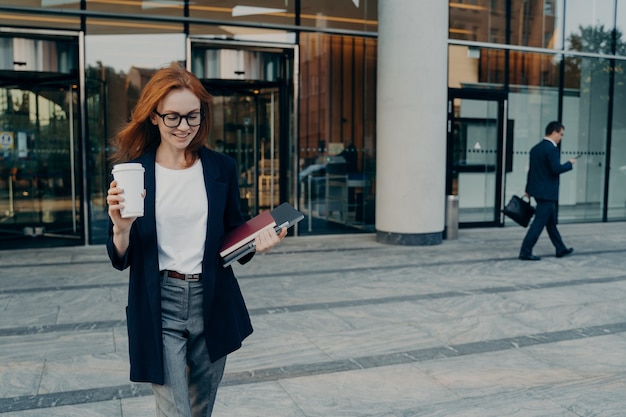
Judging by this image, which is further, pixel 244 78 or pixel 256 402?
pixel 244 78

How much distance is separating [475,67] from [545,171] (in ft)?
13.7

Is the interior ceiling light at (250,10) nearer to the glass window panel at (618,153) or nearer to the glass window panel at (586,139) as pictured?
the glass window panel at (586,139)

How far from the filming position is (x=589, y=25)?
1284cm

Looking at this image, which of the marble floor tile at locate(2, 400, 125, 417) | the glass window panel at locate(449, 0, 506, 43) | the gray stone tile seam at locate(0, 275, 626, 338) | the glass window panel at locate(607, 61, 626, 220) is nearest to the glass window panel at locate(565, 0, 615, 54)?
the glass window panel at locate(607, 61, 626, 220)

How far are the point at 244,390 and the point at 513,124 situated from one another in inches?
392

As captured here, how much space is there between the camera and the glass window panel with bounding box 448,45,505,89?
1164cm

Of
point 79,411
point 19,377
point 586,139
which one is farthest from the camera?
point 586,139

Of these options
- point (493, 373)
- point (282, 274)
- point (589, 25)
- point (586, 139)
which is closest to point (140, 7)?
point (282, 274)

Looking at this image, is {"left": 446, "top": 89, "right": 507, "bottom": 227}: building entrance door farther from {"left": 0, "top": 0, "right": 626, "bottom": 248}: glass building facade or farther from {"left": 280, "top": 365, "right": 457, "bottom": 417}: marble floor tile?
{"left": 280, "top": 365, "right": 457, "bottom": 417}: marble floor tile

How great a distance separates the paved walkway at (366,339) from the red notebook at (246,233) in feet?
5.28

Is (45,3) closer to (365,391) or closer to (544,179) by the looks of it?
(544,179)

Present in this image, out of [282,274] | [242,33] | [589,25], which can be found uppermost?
[589,25]

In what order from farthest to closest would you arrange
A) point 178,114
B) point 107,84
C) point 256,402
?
point 107,84
point 256,402
point 178,114

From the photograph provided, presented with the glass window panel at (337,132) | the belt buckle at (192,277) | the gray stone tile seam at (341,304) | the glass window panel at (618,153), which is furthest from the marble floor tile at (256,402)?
the glass window panel at (618,153)
